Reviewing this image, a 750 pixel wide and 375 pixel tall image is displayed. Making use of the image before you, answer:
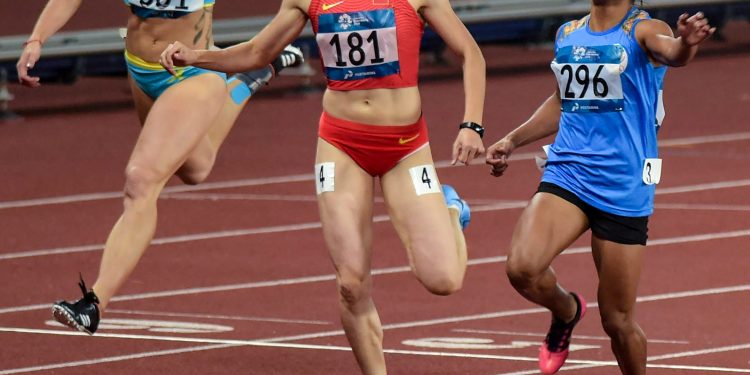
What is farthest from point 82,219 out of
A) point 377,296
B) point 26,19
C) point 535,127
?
point 26,19

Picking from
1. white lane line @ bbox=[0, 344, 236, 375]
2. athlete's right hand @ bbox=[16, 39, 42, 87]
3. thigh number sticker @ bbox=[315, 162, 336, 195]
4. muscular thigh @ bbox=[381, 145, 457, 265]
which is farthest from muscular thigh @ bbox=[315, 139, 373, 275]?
white lane line @ bbox=[0, 344, 236, 375]

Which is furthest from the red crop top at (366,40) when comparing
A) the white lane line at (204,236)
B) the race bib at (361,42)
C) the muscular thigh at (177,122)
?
the white lane line at (204,236)

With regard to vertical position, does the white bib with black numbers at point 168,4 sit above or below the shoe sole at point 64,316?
above

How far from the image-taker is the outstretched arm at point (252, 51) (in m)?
7.57

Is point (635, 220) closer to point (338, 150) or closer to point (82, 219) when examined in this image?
point (338, 150)

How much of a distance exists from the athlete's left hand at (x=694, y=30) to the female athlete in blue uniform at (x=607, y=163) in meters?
0.35

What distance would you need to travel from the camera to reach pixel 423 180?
301 inches

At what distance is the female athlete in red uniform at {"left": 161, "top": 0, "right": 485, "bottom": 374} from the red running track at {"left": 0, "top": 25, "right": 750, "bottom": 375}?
150 cm

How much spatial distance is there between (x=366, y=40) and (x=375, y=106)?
0.30 meters

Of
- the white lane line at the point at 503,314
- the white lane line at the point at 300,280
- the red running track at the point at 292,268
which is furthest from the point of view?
the white lane line at the point at 300,280

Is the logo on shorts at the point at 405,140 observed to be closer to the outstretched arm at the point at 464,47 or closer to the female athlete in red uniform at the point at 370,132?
the female athlete in red uniform at the point at 370,132

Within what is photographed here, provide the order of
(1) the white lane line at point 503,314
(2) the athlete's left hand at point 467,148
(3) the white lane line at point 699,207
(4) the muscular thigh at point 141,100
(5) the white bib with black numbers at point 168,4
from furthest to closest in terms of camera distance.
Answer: (3) the white lane line at point 699,207
(1) the white lane line at point 503,314
(4) the muscular thigh at point 141,100
(5) the white bib with black numbers at point 168,4
(2) the athlete's left hand at point 467,148

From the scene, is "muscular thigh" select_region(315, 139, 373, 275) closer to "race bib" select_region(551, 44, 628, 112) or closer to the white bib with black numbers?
"race bib" select_region(551, 44, 628, 112)

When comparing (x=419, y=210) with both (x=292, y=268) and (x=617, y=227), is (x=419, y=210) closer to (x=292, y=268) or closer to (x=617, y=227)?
(x=617, y=227)
